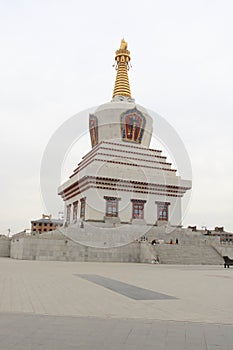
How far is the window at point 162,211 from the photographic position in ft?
125

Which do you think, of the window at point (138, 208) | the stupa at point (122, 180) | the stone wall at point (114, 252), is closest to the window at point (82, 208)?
the stupa at point (122, 180)

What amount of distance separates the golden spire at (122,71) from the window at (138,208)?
14.1m

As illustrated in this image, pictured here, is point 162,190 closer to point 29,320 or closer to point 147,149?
point 147,149

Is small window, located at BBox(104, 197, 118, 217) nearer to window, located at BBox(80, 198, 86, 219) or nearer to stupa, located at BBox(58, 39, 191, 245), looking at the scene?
stupa, located at BBox(58, 39, 191, 245)

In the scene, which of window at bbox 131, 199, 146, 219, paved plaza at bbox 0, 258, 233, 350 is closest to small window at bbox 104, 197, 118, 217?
window at bbox 131, 199, 146, 219

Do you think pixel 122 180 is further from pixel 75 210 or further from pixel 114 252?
pixel 114 252

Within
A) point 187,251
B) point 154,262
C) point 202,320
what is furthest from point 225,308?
point 187,251

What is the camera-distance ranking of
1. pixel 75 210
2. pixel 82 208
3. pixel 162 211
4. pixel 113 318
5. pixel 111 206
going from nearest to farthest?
pixel 113 318 < pixel 111 206 < pixel 82 208 < pixel 162 211 < pixel 75 210

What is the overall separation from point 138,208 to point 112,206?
269 centimetres

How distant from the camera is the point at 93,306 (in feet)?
25.0

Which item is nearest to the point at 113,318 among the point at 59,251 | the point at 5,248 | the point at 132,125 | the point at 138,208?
the point at 59,251

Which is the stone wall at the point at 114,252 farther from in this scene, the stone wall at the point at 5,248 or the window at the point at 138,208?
the window at the point at 138,208

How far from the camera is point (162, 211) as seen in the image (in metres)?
38.3

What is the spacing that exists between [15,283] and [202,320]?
6.53m
